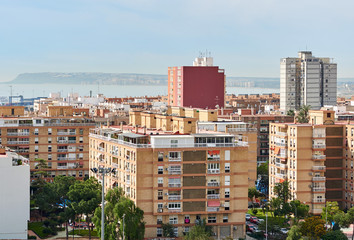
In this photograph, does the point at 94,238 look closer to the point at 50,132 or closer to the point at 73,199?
the point at 73,199

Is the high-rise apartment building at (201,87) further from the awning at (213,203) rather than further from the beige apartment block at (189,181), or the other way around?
the awning at (213,203)

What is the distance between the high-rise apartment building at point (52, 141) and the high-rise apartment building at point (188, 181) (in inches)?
1167

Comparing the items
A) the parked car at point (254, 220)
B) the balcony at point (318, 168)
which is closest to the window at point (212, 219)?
the parked car at point (254, 220)

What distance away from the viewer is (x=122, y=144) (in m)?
66.5

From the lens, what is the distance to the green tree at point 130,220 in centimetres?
5884

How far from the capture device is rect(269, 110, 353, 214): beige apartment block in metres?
75.1

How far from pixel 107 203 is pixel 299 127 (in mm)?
23468

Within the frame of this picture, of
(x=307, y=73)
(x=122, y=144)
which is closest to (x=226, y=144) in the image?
(x=122, y=144)

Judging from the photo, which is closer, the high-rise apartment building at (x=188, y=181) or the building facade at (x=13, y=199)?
the high-rise apartment building at (x=188, y=181)

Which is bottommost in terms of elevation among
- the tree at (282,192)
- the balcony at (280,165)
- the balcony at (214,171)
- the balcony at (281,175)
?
the tree at (282,192)

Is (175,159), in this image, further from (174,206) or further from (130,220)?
(130,220)

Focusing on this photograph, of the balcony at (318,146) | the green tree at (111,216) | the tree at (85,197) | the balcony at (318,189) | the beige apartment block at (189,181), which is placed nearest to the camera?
the green tree at (111,216)

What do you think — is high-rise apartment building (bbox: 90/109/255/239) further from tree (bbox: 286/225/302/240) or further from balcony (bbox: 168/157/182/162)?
tree (bbox: 286/225/302/240)

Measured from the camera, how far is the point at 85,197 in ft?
226
